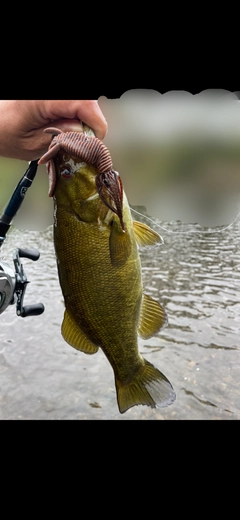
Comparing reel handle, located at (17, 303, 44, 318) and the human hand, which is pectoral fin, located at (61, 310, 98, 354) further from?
reel handle, located at (17, 303, 44, 318)

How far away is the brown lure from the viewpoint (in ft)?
4.81

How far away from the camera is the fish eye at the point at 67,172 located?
1.56m

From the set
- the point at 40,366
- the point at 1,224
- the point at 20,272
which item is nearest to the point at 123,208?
the point at 20,272

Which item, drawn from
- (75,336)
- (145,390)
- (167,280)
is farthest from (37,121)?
(167,280)

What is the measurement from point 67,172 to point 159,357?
554 cm

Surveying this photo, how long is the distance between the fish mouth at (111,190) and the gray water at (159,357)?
3636mm

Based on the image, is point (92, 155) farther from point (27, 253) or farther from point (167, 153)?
point (167, 153)

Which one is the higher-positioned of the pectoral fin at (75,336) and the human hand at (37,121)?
the human hand at (37,121)

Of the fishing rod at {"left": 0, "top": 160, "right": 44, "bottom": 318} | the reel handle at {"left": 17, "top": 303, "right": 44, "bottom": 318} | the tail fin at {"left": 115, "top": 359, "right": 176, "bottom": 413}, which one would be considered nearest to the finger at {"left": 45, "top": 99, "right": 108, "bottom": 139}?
the fishing rod at {"left": 0, "top": 160, "right": 44, "bottom": 318}

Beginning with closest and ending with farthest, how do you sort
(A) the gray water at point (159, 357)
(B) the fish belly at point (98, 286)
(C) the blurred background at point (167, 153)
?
(B) the fish belly at point (98, 286) → (C) the blurred background at point (167, 153) → (A) the gray water at point (159, 357)

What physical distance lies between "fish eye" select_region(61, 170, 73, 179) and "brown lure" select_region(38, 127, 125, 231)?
36mm

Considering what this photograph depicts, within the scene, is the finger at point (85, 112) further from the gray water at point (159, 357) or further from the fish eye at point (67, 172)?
the gray water at point (159, 357)

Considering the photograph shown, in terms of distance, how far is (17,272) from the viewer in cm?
295

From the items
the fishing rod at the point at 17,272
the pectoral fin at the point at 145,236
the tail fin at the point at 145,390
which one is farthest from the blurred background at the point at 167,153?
the tail fin at the point at 145,390
